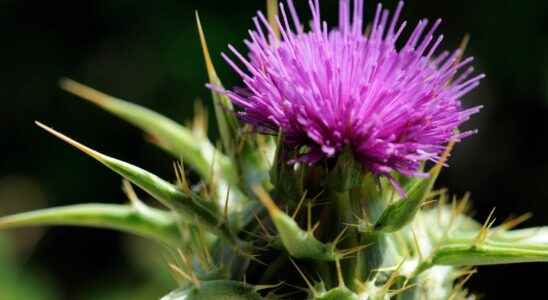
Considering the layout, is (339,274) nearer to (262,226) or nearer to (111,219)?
(262,226)

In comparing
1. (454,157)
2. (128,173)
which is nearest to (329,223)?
(128,173)

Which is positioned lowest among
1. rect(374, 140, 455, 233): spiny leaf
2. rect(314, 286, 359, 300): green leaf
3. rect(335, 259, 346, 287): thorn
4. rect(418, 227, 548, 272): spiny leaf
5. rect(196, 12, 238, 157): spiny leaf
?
rect(314, 286, 359, 300): green leaf

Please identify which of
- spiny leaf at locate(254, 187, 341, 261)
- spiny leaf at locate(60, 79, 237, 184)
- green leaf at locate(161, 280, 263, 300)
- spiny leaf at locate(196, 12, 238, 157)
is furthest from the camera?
spiny leaf at locate(60, 79, 237, 184)

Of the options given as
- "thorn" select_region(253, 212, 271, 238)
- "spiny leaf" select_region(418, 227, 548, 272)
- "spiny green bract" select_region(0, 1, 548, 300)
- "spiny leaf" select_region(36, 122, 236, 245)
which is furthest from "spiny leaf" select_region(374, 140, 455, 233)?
"spiny leaf" select_region(36, 122, 236, 245)

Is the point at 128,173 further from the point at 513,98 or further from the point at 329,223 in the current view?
the point at 513,98

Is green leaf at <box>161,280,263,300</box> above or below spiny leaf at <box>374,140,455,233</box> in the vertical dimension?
below

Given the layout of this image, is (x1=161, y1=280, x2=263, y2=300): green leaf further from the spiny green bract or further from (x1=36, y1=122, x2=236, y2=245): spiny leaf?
(x1=36, y1=122, x2=236, y2=245): spiny leaf

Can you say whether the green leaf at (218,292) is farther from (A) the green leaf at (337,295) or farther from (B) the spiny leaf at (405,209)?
(B) the spiny leaf at (405,209)
